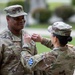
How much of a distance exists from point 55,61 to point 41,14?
23.3 metres

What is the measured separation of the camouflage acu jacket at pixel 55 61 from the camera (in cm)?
366

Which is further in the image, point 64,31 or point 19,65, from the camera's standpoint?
point 19,65

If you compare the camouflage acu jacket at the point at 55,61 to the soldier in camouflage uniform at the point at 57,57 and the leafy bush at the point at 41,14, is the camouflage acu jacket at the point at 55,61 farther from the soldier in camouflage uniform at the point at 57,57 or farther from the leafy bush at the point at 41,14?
the leafy bush at the point at 41,14

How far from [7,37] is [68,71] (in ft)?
2.57

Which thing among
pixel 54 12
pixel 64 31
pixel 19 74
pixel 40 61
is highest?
pixel 64 31

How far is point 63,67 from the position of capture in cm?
376

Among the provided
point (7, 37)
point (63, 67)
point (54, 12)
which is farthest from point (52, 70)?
point (54, 12)

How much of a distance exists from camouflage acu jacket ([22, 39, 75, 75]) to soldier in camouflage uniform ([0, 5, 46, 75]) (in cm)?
29

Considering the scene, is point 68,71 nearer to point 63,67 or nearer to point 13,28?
point 63,67

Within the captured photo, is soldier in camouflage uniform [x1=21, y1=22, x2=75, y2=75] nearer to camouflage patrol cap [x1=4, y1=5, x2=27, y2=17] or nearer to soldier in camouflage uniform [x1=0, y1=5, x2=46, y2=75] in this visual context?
soldier in camouflage uniform [x1=0, y1=5, x2=46, y2=75]

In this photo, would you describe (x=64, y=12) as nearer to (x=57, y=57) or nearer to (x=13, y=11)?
(x=13, y=11)

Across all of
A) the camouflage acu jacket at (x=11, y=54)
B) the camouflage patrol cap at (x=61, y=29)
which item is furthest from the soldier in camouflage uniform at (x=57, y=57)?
the camouflage acu jacket at (x=11, y=54)

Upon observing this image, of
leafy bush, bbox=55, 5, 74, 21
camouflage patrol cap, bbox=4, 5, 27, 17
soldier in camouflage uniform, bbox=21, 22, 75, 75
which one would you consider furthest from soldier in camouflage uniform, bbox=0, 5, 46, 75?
leafy bush, bbox=55, 5, 74, 21

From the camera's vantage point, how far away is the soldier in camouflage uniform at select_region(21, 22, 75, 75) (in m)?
3.66
